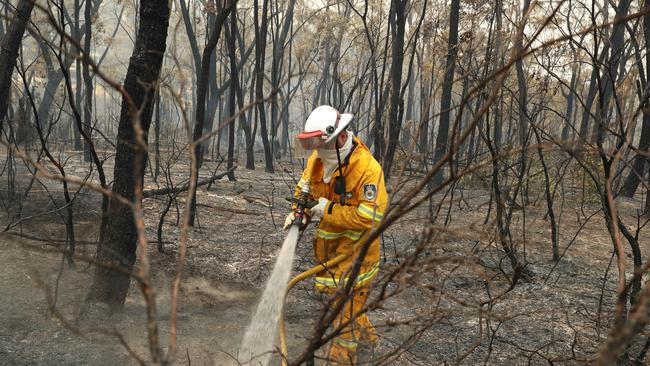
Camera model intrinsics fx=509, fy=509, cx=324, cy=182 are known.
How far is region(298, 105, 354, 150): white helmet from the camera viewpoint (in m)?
3.07

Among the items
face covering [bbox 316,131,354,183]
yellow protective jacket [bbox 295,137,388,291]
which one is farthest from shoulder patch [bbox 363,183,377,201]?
face covering [bbox 316,131,354,183]

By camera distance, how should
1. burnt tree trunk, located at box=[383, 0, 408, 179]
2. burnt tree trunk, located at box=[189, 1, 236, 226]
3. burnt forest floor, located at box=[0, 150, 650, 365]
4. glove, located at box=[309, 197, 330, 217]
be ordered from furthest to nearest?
1. burnt tree trunk, located at box=[383, 0, 408, 179]
2. burnt tree trunk, located at box=[189, 1, 236, 226]
3. glove, located at box=[309, 197, 330, 217]
4. burnt forest floor, located at box=[0, 150, 650, 365]

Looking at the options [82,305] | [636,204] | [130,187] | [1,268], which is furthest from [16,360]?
[636,204]

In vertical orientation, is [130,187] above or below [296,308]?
above

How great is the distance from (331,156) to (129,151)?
1313 millimetres

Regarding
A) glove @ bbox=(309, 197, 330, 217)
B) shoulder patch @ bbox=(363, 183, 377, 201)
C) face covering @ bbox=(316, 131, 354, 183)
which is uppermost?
face covering @ bbox=(316, 131, 354, 183)

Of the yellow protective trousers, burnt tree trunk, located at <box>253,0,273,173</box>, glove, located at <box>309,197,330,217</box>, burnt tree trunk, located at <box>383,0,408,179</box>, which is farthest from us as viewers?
burnt tree trunk, located at <box>253,0,273,173</box>

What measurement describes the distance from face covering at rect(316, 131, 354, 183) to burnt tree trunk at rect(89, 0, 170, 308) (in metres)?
1.08

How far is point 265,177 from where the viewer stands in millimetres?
11297

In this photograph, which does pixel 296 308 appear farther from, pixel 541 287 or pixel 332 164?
pixel 541 287

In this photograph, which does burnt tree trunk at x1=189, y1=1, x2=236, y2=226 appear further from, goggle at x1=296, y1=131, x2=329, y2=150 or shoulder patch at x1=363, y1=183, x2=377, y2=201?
shoulder patch at x1=363, y1=183, x2=377, y2=201

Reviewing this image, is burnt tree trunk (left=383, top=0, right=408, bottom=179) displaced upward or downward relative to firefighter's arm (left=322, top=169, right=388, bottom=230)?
upward

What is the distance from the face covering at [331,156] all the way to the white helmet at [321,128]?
4.5 inches

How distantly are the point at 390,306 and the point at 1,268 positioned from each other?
3.21 meters
